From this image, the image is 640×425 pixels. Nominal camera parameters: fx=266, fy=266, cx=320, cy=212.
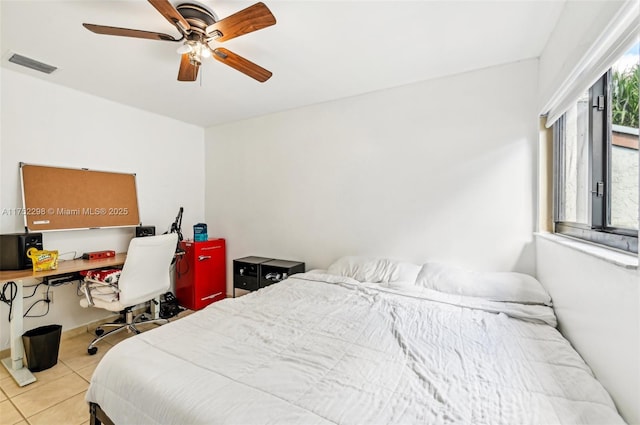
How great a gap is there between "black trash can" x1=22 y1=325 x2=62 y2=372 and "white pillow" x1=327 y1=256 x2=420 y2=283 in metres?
2.46

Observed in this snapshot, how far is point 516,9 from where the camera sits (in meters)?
1.67

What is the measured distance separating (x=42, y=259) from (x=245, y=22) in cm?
255

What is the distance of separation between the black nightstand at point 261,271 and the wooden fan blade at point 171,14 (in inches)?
89.6

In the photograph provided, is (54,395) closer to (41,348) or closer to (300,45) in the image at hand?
(41,348)

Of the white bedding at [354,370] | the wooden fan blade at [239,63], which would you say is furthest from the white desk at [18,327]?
the wooden fan blade at [239,63]

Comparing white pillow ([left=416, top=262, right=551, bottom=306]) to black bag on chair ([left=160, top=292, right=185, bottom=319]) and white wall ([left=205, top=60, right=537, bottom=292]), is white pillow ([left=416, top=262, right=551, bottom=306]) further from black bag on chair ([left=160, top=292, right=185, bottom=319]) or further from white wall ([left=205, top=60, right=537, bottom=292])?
black bag on chair ([left=160, top=292, right=185, bottom=319])

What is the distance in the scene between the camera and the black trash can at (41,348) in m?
2.17

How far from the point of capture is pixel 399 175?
2.72m

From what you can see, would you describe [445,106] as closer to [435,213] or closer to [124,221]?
[435,213]

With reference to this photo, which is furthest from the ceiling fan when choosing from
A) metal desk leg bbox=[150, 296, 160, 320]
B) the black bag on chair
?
the black bag on chair

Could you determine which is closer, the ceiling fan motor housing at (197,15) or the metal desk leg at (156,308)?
the ceiling fan motor housing at (197,15)

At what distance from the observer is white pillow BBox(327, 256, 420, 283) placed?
2402 mm

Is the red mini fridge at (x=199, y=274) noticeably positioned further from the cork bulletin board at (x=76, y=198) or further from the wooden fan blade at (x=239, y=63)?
the wooden fan blade at (x=239, y=63)

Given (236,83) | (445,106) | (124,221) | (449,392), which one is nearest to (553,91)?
(445,106)
